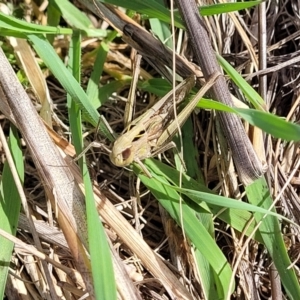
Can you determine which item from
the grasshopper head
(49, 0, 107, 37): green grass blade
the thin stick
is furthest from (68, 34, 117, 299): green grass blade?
(49, 0, 107, 37): green grass blade

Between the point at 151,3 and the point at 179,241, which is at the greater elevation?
the point at 151,3

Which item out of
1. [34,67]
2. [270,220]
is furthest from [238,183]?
[34,67]

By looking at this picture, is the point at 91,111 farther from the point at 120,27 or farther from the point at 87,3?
the point at 87,3

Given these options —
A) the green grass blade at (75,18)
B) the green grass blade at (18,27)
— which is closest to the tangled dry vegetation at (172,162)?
the green grass blade at (75,18)

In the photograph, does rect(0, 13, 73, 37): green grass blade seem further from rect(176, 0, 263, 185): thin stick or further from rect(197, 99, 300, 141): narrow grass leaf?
rect(197, 99, 300, 141): narrow grass leaf

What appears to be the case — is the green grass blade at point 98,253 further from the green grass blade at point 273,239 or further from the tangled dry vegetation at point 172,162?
the green grass blade at point 273,239
